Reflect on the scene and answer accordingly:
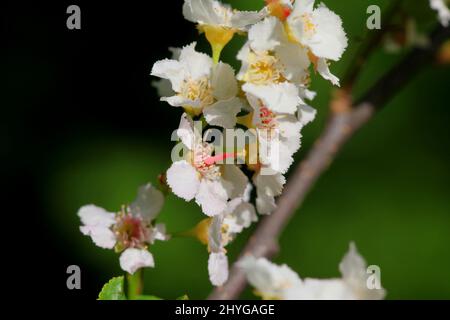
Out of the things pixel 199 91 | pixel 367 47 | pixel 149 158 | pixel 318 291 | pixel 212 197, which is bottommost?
pixel 318 291

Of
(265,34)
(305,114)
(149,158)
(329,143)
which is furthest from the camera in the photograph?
(149,158)

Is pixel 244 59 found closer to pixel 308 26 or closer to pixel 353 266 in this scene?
pixel 308 26

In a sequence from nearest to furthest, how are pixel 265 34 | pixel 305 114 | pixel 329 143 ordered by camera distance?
pixel 265 34, pixel 305 114, pixel 329 143

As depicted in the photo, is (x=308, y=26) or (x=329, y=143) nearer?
(x=308, y=26)

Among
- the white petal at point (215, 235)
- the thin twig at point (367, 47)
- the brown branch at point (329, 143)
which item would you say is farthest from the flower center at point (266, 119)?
the thin twig at point (367, 47)

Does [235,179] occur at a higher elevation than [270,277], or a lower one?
higher

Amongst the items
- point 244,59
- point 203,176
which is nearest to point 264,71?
point 244,59

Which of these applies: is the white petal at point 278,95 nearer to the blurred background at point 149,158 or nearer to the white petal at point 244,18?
the white petal at point 244,18

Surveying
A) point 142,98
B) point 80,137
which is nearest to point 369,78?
point 142,98

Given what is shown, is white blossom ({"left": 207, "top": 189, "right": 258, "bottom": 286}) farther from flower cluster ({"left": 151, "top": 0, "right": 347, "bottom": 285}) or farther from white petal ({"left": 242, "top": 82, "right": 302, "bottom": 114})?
white petal ({"left": 242, "top": 82, "right": 302, "bottom": 114})
